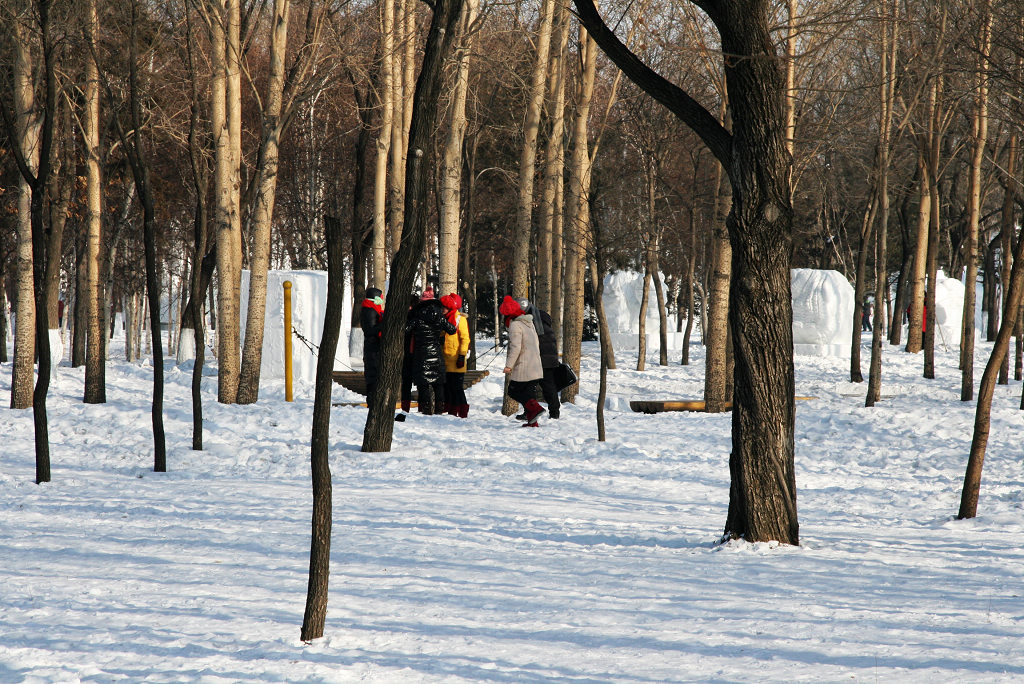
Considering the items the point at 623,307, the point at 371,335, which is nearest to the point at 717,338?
the point at 371,335

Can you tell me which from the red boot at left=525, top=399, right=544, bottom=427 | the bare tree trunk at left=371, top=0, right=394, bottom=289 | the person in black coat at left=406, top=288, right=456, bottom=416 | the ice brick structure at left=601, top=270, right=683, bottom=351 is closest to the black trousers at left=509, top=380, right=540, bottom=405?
the red boot at left=525, top=399, right=544, bottom=427

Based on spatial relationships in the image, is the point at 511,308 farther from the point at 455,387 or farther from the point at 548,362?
the point at 455,387

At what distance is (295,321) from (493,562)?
12732mm

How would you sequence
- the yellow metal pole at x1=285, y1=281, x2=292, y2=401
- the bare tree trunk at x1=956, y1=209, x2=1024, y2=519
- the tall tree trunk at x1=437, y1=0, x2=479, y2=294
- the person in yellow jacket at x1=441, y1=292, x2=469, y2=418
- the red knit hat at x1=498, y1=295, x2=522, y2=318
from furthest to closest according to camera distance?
the yellow metal pole at x1=285, y1=281, x2=292, y2=401, the tall tree trunk at x1=437, y1=0, x2=479, y2=294, the person in yellow jacket at x1=441, y1=292, x2=469, y2=418, the red knit hat at x1=498, y1=295, x2=522, y2=318, the bare tree trunk at x1=956, y1=209, x2=1024, y2=519

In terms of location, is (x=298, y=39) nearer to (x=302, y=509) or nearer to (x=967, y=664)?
(x=302, y=509)

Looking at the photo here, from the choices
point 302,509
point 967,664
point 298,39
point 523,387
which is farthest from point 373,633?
point 298,39

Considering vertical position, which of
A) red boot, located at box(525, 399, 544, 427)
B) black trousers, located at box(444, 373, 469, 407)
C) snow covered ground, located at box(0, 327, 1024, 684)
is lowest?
snow covered ground, located at box(0, 327, 1024, 684)

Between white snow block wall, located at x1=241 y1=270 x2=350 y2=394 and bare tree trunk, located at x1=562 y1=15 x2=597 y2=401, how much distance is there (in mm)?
4733

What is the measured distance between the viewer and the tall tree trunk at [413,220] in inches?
363

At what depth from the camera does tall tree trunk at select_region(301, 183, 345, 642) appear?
4.04 meters

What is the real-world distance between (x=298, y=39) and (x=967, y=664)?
85.6ft

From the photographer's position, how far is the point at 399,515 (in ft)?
23.4

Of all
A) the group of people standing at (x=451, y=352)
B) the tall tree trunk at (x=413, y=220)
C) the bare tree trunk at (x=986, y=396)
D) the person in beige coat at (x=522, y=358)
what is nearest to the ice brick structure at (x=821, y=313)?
the group of people standing at (x=451, y=352)

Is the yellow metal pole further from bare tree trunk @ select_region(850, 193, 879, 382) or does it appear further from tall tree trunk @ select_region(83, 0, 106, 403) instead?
bare tree trunk @ select_region(850, 193, 879, 382)
